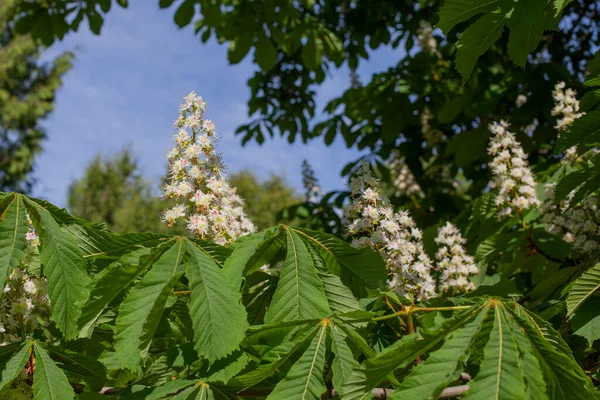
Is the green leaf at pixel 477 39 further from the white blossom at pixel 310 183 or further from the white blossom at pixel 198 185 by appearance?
the white blossom at pixel 310 183

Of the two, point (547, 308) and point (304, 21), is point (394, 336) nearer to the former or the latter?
point (547, 308)

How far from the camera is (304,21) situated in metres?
5.07

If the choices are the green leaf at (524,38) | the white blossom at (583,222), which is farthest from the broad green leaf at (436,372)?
the white blossom at (583,222)

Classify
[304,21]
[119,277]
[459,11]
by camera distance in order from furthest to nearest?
1. [304,21]
2. [459,11]
3. [119,277]

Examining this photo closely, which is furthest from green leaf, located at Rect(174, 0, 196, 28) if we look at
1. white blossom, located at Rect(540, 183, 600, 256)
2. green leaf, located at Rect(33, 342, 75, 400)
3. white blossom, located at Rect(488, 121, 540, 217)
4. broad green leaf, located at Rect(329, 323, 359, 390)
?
broad green leaf, located at Rect(329, 323, 359, 390)

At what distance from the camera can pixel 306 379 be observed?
3.76ft

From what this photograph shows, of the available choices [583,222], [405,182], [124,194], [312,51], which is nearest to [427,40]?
[312,51]

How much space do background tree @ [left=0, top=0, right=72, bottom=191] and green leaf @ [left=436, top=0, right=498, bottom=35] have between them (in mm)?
23381

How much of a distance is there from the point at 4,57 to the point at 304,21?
21686 millimetres

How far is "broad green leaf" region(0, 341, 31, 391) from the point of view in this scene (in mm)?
1275

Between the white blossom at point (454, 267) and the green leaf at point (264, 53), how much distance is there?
91.9 inches

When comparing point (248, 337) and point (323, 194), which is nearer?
point (248, 337)

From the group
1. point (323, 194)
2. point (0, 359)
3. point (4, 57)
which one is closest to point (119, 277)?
point (0, 359)

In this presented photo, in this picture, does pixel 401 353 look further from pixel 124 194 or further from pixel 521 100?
pixel 124 194
